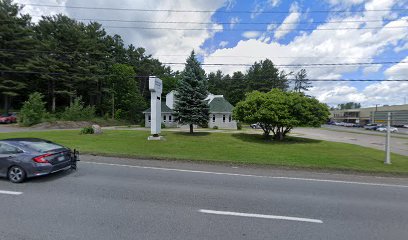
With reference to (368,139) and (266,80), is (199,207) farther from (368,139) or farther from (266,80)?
(266,80)

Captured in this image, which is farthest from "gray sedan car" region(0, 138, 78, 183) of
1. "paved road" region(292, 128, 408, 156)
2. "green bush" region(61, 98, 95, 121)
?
"green bush" region(61, 98, 95, 121)

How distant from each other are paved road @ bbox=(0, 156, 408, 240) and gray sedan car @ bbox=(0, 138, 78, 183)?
0.30 metres

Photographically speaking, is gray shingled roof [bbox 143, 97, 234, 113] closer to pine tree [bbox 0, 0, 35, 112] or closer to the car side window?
pine tree [bbox 0, 0, 35, 112]

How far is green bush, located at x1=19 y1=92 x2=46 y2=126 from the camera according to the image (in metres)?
28.8

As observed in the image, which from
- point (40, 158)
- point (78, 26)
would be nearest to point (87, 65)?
point (78, 26)

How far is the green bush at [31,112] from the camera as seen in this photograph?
2883cm

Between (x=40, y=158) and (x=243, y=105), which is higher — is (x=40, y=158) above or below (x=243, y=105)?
below

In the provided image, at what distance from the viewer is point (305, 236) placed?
3.98 meters

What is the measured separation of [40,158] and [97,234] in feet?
14.2

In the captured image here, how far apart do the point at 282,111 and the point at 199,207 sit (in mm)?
16252

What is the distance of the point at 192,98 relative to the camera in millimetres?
22734

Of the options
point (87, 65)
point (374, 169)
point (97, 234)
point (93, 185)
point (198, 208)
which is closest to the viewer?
point (97, 234)

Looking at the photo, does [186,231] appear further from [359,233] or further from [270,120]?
[270,120]

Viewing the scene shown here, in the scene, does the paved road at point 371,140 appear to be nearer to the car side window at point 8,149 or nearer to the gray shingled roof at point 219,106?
the gray shingled roof at point 219,106
